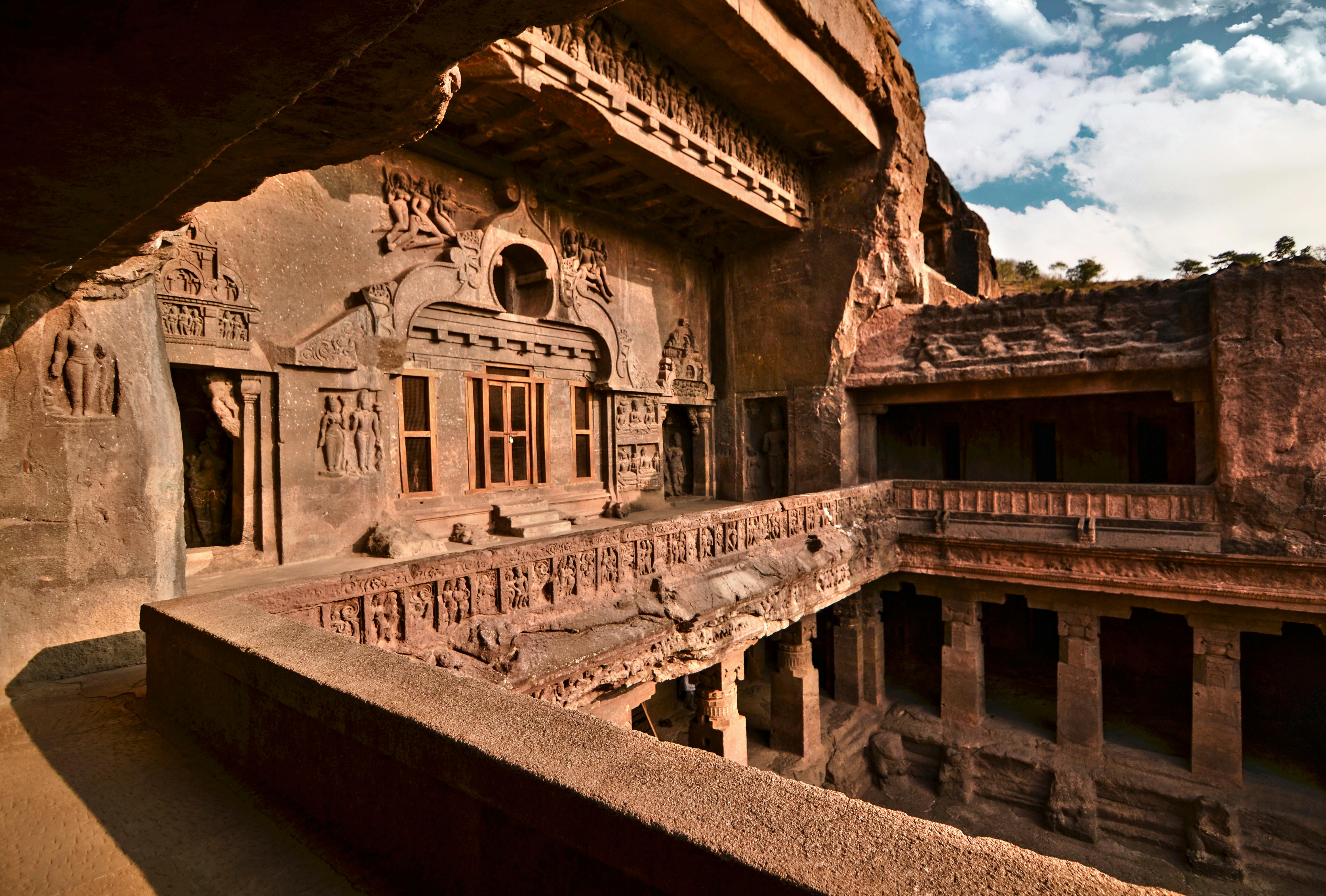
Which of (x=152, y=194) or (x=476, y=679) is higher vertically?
(x=152, y=194)

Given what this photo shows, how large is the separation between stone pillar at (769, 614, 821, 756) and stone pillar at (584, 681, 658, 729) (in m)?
3.32

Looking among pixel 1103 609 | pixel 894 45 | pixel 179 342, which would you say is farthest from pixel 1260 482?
pixel 179 342

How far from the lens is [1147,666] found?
12.6 m

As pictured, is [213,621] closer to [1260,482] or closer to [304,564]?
[304,564]

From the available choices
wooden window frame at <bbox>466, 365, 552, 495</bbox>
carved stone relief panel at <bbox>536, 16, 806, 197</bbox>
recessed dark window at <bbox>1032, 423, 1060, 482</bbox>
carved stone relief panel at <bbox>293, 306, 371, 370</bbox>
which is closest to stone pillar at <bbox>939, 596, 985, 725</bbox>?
recessed dark window at <bbox>1032, 423, 1060, 482</bbox>

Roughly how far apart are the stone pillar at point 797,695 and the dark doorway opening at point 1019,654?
13.4ft

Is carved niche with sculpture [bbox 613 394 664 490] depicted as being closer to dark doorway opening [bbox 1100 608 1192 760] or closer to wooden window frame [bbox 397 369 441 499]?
wooden window frame [bbox 397 369 441 499]

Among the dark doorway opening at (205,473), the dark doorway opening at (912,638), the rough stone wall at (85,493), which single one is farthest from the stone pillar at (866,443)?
the rough stone wall at (85,493)

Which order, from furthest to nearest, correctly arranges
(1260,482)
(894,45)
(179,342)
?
Result: (894,45)
(1260,482)
(179,342)

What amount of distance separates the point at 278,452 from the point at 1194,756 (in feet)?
40.1

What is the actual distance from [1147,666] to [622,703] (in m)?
12.0

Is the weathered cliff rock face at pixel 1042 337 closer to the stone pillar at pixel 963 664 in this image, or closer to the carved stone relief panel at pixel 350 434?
the stone pillar at pixel 963 664

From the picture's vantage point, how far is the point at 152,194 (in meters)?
1.97

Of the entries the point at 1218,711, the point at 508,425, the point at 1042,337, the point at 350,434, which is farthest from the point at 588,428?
the point at 1218,711
